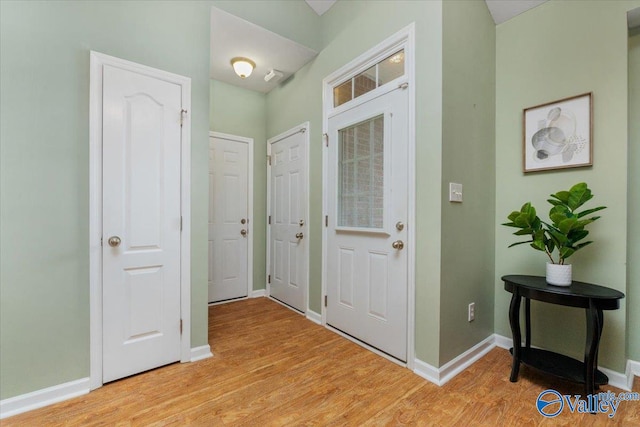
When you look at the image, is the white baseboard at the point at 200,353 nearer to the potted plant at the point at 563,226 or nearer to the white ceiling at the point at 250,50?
the potted plant at the point at 563,226

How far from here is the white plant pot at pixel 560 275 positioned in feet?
5.77

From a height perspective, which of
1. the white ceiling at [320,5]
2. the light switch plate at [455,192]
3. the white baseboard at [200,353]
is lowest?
the white baseboard at [200,353]

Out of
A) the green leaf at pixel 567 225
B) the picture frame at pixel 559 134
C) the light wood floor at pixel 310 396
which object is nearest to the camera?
the light wood floor at pixel 310 396

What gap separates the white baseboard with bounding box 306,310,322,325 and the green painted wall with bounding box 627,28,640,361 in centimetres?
231

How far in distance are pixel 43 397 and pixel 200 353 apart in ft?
2.83

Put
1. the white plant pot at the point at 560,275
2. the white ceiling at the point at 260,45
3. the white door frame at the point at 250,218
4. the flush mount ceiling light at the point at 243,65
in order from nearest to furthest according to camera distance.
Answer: the white plant pot at the point at 560,275 → the white ceiling at the point at 260,45 → the flush mount ceiling light at the point at 243,65 → the white door frame at the point at 250,218

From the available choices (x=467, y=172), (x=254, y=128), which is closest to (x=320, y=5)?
(x=254, y=128)

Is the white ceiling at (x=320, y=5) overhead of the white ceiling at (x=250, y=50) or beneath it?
overhead

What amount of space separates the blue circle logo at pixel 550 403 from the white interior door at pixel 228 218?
10.0ft

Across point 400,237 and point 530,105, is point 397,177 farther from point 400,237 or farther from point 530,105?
point 530,105

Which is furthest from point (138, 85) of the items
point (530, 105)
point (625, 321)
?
point (625, 321)

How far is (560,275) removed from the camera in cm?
176

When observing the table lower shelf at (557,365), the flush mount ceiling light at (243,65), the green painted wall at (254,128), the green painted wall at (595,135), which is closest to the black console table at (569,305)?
the table lower shelf at (557,365)

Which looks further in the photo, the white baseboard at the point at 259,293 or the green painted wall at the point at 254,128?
the white baseboard at the point at 259,293
